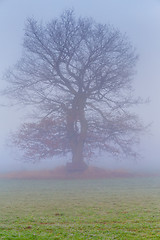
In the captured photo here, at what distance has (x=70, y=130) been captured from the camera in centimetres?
1002

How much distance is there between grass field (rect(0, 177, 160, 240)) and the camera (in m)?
3.61

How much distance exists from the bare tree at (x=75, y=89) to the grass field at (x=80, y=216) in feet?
11.5

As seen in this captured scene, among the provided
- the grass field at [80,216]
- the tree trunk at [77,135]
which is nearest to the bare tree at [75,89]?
the tree trunk at [77,135]

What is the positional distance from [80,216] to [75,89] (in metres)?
6.30

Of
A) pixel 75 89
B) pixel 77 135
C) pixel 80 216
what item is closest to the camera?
pixel 80 216

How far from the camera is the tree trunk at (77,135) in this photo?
10008 millimetres

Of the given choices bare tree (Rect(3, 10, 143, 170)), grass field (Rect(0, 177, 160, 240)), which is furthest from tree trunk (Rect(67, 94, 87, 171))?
grass field (Rect(0, 177, 160, 240))

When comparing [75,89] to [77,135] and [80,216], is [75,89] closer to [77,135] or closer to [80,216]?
[77,135]

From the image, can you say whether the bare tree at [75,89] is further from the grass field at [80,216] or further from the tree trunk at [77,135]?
the grass field at [80,216]

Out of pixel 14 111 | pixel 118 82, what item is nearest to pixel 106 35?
pixel 118 82

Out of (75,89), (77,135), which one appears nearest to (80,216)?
(77,135)

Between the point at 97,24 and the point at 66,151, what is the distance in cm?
426

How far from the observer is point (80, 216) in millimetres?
4395

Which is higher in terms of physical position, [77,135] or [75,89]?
[75,89]
